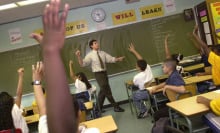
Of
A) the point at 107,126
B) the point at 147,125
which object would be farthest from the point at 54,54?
the point at 147,125

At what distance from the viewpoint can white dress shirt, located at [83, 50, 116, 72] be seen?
651 centimetres

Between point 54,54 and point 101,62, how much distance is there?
5924 millimetres

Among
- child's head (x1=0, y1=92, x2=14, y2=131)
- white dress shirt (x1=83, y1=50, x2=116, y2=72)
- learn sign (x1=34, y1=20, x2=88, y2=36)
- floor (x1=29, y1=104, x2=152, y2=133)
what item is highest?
learn sign (x1=34, y1=20, x2=88, y2=36)

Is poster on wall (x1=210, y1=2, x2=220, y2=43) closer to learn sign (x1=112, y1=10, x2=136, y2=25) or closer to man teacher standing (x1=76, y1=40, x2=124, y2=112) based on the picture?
learn sign (x1=112, y1=10, x2=136, y2=25)

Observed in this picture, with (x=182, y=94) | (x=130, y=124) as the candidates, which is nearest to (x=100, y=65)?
(x=130, y=124)

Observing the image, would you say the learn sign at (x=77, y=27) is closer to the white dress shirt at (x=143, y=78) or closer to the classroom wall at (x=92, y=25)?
the classroom wall at (x=92, y=25)

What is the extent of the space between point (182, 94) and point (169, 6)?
3837mm

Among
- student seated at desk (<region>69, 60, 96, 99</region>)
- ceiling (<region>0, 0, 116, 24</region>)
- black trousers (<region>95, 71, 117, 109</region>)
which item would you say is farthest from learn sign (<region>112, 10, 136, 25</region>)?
student seated at desk (<region>69, 60, 96, 99</region>)

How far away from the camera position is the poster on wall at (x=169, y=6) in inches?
279

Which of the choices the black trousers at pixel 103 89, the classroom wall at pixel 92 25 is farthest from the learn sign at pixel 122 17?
the black trousers at pixel 103 89

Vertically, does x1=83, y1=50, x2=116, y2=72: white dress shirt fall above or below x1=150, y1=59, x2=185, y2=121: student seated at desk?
above

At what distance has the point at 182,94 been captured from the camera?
3871 millimetres

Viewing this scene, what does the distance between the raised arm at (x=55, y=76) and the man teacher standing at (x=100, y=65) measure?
5.78m

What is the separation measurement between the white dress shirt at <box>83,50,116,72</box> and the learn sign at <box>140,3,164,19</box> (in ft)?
4.70
